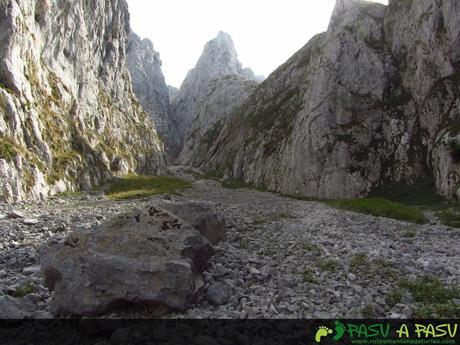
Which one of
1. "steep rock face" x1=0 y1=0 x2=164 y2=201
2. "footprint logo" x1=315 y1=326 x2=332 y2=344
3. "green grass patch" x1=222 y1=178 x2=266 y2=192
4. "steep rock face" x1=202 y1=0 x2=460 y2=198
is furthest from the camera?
"green grass patch" x1=222 y1=178 x2=266 y2=192

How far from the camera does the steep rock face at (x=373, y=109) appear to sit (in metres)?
56.7

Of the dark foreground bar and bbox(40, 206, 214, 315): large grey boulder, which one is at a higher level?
bbox(40, 206, 214, 315): large grey boulder

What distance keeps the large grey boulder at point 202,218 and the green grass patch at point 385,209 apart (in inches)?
703

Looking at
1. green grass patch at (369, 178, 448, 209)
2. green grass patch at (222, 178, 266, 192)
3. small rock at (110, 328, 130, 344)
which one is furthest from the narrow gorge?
green grass patch at (222, 178, 266, 192)

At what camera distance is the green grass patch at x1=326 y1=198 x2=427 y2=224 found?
30.5 metres

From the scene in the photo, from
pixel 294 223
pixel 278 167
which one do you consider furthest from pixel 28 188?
pixel 278 167

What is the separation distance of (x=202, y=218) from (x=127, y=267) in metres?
7.59

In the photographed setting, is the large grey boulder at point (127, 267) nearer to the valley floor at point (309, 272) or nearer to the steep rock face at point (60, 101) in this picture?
the valley floor at point (309, 272)

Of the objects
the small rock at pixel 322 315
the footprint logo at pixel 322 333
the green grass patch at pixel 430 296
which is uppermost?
the green grass patch at pixel 430 296

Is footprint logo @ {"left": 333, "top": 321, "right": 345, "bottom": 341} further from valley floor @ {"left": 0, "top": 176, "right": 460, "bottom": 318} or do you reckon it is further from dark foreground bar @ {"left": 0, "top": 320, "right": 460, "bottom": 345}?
valley floor @ {"left": 0, "top": 176, "right": 460, "bottom": 318}

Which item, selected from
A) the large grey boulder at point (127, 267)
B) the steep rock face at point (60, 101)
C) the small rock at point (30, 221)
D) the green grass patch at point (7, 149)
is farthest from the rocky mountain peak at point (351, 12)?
the large grey boulder at point (127, 267)

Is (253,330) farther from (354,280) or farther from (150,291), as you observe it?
(354,280)

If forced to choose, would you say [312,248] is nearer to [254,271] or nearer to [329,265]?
[329,265]

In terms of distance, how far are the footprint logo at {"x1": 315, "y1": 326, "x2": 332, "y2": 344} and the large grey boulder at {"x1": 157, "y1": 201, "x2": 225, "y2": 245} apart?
887cm
